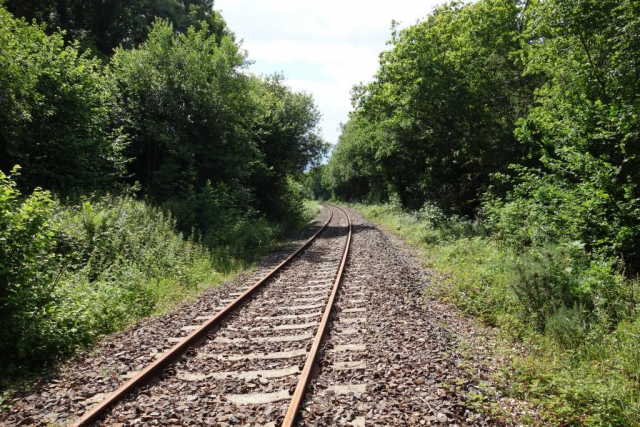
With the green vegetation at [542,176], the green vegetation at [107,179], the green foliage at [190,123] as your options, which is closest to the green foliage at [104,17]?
the green vegetation at [107,179]

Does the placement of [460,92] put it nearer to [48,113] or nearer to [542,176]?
[542,176]

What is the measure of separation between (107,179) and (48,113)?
2598mm

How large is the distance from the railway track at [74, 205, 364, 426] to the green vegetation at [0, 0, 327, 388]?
1.50 meters

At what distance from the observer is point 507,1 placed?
15.8 metres

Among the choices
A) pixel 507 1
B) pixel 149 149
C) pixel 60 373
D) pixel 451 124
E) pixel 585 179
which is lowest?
pixel 60 373

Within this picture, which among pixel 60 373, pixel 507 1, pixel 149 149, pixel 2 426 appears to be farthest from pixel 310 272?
pixel 507 1

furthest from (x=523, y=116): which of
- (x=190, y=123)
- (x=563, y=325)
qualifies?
(x=190, y=123)

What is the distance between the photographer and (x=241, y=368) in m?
4.74

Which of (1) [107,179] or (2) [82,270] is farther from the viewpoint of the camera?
(1) [107,179]

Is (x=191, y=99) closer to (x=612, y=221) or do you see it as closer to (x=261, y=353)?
(x=261, y=353)

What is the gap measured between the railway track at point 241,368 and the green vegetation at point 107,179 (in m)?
1.50

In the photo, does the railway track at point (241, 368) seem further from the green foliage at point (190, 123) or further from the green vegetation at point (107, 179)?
the green foliage at point (190, 123)

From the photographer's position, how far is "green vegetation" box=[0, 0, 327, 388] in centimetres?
519

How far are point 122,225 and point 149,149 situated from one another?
723 centimetres
